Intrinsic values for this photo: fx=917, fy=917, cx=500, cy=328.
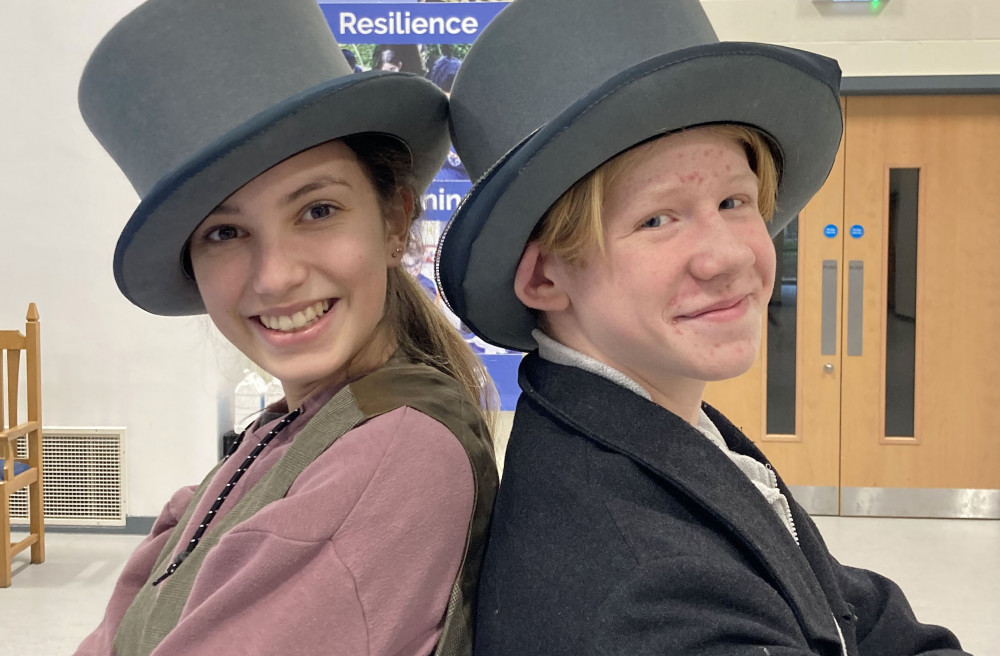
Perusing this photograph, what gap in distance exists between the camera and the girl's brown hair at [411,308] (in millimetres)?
1123

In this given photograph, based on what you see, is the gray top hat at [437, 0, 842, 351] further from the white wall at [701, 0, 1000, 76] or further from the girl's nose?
the white wall at [701, 0, 1000, 76]

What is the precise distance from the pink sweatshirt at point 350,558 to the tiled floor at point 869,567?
8.96 feet

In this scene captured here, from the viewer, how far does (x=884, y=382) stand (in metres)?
5.04

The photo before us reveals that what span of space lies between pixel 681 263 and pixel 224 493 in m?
0.62

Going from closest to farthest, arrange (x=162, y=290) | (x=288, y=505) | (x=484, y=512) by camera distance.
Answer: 1. (x=288, y=505)
2. (x=484, y=512)
3. (x=162, y=290)

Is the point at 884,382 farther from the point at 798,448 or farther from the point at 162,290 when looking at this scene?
the point at 162,290

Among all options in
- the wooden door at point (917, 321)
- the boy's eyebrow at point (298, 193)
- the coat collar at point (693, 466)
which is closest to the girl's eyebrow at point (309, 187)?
the boy's eyebrow at point (298, 193)

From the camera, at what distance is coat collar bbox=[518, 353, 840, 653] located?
33.1 inches

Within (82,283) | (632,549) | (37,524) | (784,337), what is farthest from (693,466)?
(784,337)

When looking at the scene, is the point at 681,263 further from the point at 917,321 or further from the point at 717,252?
the point at 917,321

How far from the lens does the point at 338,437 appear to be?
963 millimetres

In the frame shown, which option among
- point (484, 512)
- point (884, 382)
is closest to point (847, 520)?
point (884, 382)

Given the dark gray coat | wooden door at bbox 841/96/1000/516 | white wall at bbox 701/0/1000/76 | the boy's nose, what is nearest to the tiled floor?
wooden door at bbox 841/96/1000/516

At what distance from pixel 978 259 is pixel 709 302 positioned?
473cm
